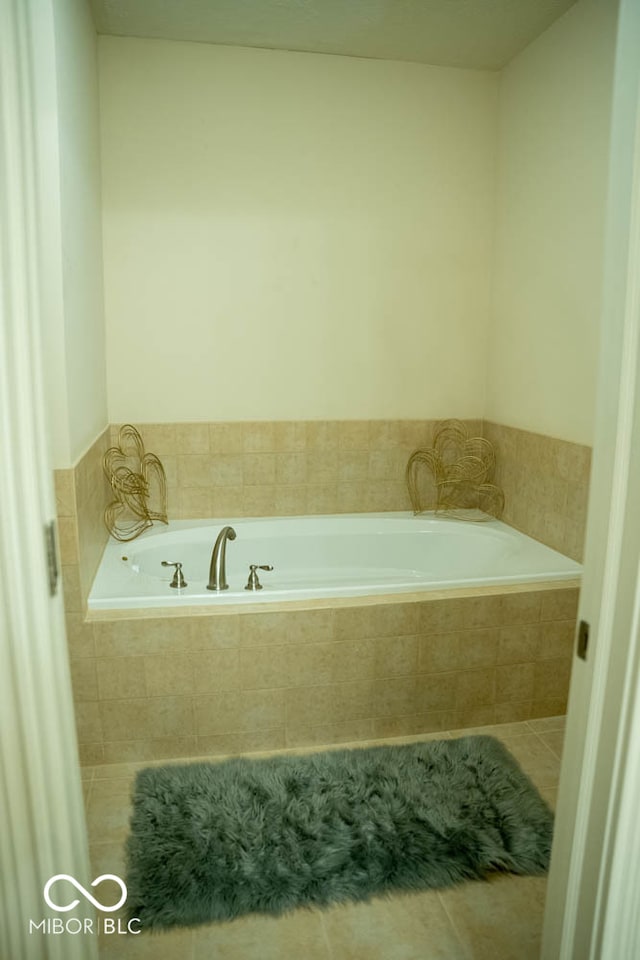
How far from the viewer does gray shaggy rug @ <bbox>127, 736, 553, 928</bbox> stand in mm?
1781

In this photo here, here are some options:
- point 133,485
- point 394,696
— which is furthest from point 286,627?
point 133,485

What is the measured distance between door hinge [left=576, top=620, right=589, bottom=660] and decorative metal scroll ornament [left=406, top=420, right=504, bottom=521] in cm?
255

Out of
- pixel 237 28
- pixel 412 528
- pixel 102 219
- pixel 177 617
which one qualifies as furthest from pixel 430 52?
pixel 177 617

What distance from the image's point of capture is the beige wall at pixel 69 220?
2066 mm

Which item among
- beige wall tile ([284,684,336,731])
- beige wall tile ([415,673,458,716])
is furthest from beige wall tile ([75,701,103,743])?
beige wall tile ([415,673,458,716])

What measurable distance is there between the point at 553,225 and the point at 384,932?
2.77 metres

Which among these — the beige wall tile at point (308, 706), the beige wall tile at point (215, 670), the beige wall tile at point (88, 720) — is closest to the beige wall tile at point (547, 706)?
the beige wall tile at point (308, 706)

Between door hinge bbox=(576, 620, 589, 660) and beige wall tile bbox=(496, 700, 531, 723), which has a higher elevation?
door hinge bbox=(576, 620, 589, 660)

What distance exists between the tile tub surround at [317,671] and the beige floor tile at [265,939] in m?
0.74

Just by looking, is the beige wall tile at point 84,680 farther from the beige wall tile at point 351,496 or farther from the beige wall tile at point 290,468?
the beige wall tile at point 351,496

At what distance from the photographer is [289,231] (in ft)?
10.9

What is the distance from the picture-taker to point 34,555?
873mm

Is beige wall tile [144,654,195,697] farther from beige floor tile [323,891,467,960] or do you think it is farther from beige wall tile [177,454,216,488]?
beige wall tile [177,454,216,488]

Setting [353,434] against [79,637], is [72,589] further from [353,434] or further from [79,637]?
[353,434]
